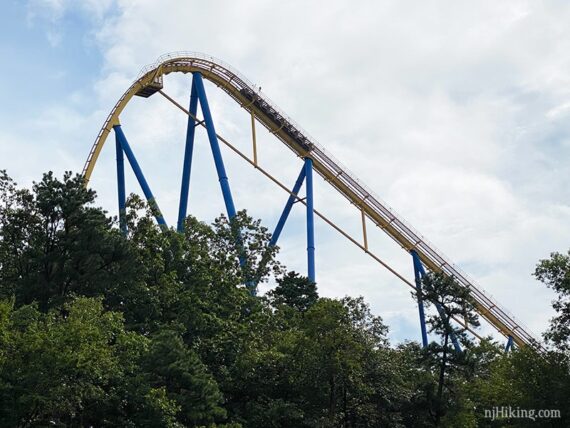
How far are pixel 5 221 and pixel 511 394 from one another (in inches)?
547

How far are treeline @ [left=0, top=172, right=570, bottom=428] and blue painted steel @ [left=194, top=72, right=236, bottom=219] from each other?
14.7ft

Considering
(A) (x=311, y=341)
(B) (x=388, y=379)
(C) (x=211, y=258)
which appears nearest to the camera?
(A) (x=311, y=341)

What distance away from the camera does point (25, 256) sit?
19734mm

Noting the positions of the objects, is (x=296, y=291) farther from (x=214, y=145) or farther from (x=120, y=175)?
(x=120, y=175)

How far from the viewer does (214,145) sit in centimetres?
2809

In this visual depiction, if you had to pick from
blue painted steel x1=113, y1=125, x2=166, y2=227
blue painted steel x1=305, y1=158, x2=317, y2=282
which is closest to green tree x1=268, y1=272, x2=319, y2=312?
blue painted steel x1=305, y1=158, x2=317, y2=282

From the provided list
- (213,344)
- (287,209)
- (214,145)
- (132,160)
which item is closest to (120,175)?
(132,160)

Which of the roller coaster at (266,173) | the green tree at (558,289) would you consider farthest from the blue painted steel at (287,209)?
the green tree at (558,289)

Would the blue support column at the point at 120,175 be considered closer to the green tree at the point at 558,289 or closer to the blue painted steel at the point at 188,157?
the blue painted steel at the point at 188,157

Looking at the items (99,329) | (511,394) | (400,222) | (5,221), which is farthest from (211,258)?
(400,222)

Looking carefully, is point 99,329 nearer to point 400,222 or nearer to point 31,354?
point 31,354

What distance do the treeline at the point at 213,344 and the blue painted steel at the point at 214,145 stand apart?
4487mm

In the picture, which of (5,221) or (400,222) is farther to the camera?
(400,222)

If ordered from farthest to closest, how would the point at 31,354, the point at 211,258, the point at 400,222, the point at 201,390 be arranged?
the point at 400,222 < the point at 211,258 < the point at 201,390 < the point at 31,354
